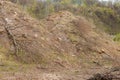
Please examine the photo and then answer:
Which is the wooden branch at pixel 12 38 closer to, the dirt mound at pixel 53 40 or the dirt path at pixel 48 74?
the dirt mound at pixel 53 40

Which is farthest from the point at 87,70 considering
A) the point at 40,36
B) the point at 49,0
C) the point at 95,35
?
the point at 49,0

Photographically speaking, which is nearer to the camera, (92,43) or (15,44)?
(15,44)

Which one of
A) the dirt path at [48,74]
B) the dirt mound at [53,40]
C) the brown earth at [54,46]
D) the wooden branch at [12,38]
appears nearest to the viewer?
the dirt path at [48,74]

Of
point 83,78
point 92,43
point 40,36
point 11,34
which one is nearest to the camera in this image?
point 83,78

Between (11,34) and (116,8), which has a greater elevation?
(11,34)

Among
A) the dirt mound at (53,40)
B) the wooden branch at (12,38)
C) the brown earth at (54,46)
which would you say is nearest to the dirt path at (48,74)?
the brown earth at (54,46)

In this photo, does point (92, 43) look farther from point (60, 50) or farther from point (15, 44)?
point (15, 44)

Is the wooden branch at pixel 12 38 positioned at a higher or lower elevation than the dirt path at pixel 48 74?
higher

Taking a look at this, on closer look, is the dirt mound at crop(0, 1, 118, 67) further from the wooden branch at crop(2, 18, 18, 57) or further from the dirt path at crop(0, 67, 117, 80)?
the dirt path at crop(0, 67, 117, 80)

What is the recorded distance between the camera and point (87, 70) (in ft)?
36.3

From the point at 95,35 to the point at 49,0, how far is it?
34.7 m

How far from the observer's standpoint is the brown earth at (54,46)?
10.4m

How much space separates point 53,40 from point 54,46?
0.47 m

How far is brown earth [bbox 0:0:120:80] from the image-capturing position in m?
10.4
